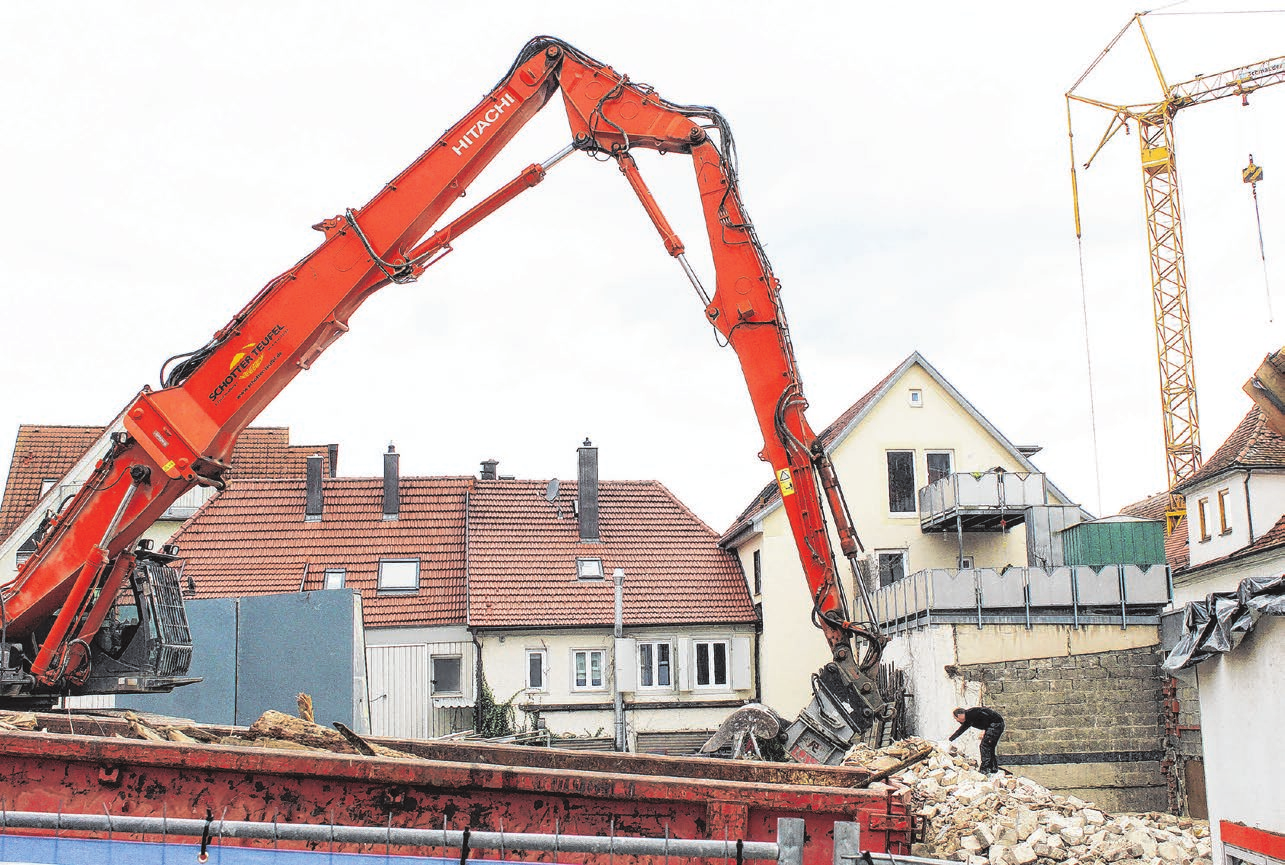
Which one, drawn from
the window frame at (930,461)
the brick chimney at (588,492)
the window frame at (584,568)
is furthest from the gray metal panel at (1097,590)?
the brick chimney at (588,492)

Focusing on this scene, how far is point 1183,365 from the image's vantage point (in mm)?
49406

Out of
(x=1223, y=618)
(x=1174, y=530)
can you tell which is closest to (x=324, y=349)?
(x=1223, y=618)

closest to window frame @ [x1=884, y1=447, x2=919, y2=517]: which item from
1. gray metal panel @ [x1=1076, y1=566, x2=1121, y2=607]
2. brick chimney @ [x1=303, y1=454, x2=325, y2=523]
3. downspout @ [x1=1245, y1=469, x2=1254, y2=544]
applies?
downspout @ [x1=1245, y1=469, x2=1254, y2=544]

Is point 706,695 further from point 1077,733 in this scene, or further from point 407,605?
point 1077,733

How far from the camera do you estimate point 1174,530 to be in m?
41.8

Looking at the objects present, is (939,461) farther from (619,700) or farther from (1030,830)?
(1030,830)

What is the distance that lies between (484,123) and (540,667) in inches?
714

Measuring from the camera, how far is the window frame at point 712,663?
2891 cm

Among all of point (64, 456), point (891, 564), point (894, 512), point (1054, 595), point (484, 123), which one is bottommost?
point (1054, 595)

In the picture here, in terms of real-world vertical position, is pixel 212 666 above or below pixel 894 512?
below

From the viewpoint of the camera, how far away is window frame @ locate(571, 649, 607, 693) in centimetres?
2828

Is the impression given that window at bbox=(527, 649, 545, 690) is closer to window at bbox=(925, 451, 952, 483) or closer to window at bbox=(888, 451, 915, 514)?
window at bbox=(888, 451, 915, 514)

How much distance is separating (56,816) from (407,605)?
24.2 metres

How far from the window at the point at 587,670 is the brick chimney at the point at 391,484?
5913 mm
